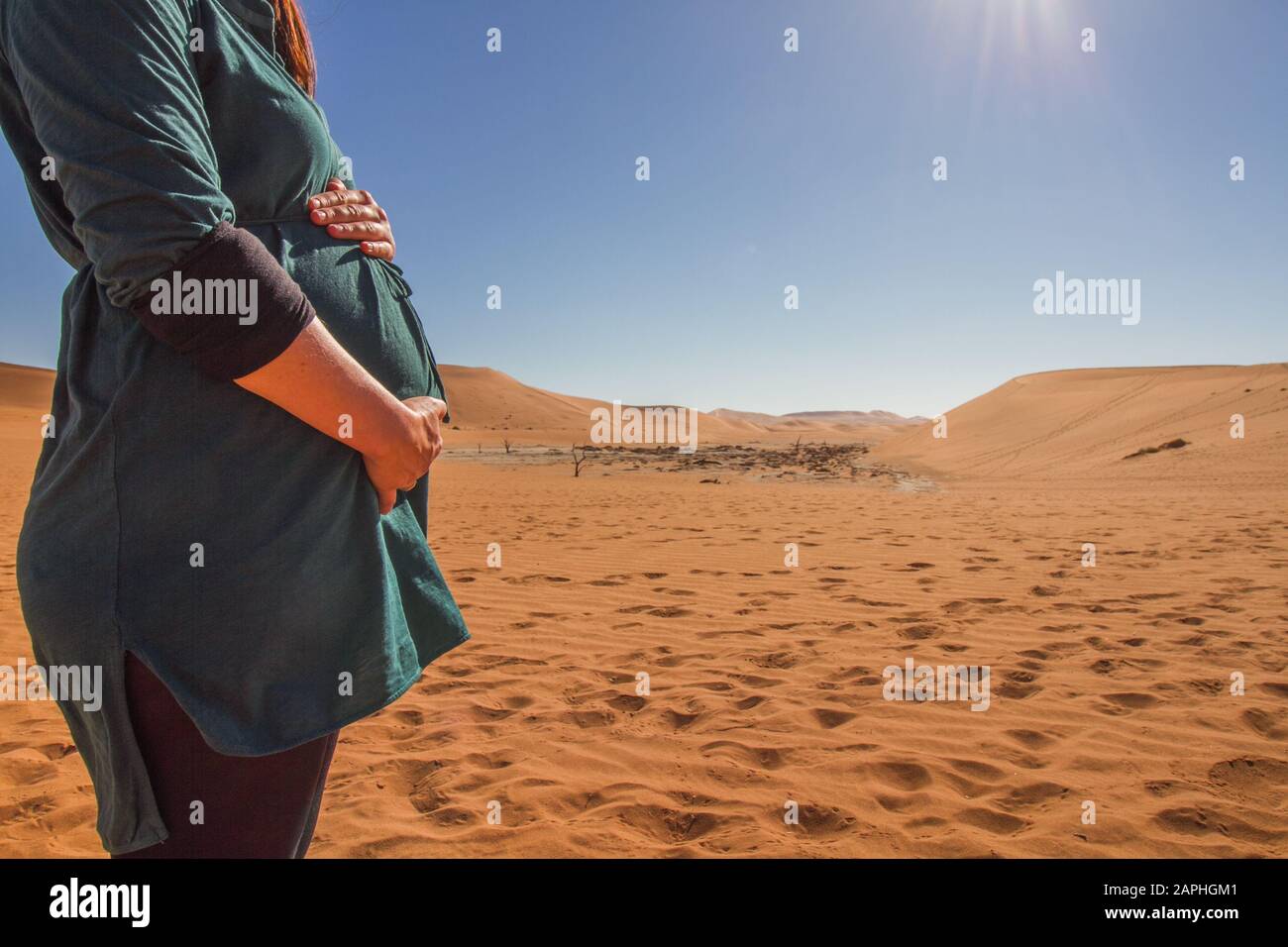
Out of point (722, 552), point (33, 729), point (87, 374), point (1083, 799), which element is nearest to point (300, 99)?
point (87, 374)

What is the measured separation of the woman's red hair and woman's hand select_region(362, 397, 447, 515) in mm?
645

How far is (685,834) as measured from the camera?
2564 mm

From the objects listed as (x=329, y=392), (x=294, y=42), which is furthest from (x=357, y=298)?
(x=294, y=42)

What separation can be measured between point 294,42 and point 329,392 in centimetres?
69

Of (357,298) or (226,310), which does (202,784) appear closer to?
(226,310)

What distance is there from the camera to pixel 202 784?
926 mm

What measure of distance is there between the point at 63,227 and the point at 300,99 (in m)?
0.38

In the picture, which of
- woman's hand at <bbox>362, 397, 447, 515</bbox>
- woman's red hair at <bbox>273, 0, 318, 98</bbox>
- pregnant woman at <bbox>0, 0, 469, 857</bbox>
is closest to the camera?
pregnant woman at <bbox>0, 0, 469, 857</bbox>

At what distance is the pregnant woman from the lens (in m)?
0.82

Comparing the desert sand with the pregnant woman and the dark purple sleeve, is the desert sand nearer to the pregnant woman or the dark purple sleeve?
the pregnant woman

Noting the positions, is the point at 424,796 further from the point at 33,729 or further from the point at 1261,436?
the point at 1261,436

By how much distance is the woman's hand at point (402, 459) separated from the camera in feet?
3.39

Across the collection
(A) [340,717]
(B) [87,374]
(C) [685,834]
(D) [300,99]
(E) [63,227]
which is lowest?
(C) [685,834]

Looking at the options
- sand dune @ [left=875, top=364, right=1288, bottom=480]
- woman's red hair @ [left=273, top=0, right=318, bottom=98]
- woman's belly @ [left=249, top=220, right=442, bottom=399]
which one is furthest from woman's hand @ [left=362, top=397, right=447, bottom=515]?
sand dune @ [left=875, top=364, right=1288, bottom=480]
